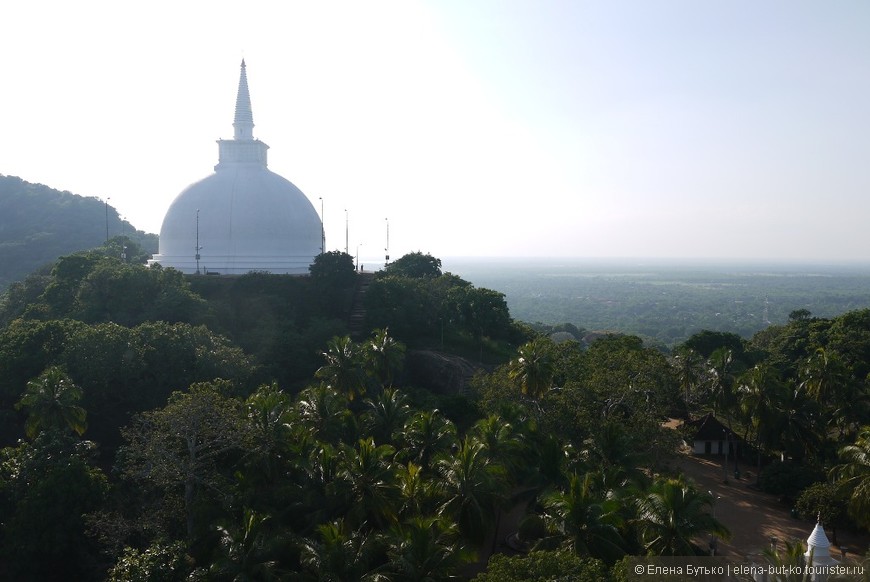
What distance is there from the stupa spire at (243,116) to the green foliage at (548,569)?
46371mm

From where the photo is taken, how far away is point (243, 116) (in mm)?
53812

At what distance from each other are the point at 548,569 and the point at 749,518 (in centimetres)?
1394

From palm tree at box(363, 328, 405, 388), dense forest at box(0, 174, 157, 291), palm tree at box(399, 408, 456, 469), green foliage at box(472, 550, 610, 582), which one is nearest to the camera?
green foliage at box(472, 550, 610, 582)

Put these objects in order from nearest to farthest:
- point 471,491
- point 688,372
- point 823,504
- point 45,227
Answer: point 471,491 < point 823,504 < point 688,372 < point 45,227

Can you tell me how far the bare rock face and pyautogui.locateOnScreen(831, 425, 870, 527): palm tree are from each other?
18898 mm

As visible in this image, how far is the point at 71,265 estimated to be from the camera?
42281 millimetres

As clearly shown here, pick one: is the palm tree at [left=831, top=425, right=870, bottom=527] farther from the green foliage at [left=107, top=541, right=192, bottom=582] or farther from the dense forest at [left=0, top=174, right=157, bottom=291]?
the dense forest at [left=0, top=174, right=157, bottom=291]

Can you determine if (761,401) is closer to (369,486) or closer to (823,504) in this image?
(823,504)

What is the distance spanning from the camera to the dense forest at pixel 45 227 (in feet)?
326

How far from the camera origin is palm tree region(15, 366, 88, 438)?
75.6ft

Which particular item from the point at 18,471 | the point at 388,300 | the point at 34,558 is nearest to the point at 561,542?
the point at 34,558

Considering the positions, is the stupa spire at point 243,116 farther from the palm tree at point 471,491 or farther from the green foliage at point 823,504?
the green foliage at point 823,504

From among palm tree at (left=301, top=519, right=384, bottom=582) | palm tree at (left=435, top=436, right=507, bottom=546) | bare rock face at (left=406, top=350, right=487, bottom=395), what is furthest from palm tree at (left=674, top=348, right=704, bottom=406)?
palm tree at (left=301, top=519, right=384, bottom=582)

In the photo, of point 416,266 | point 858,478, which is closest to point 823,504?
point 858,478
